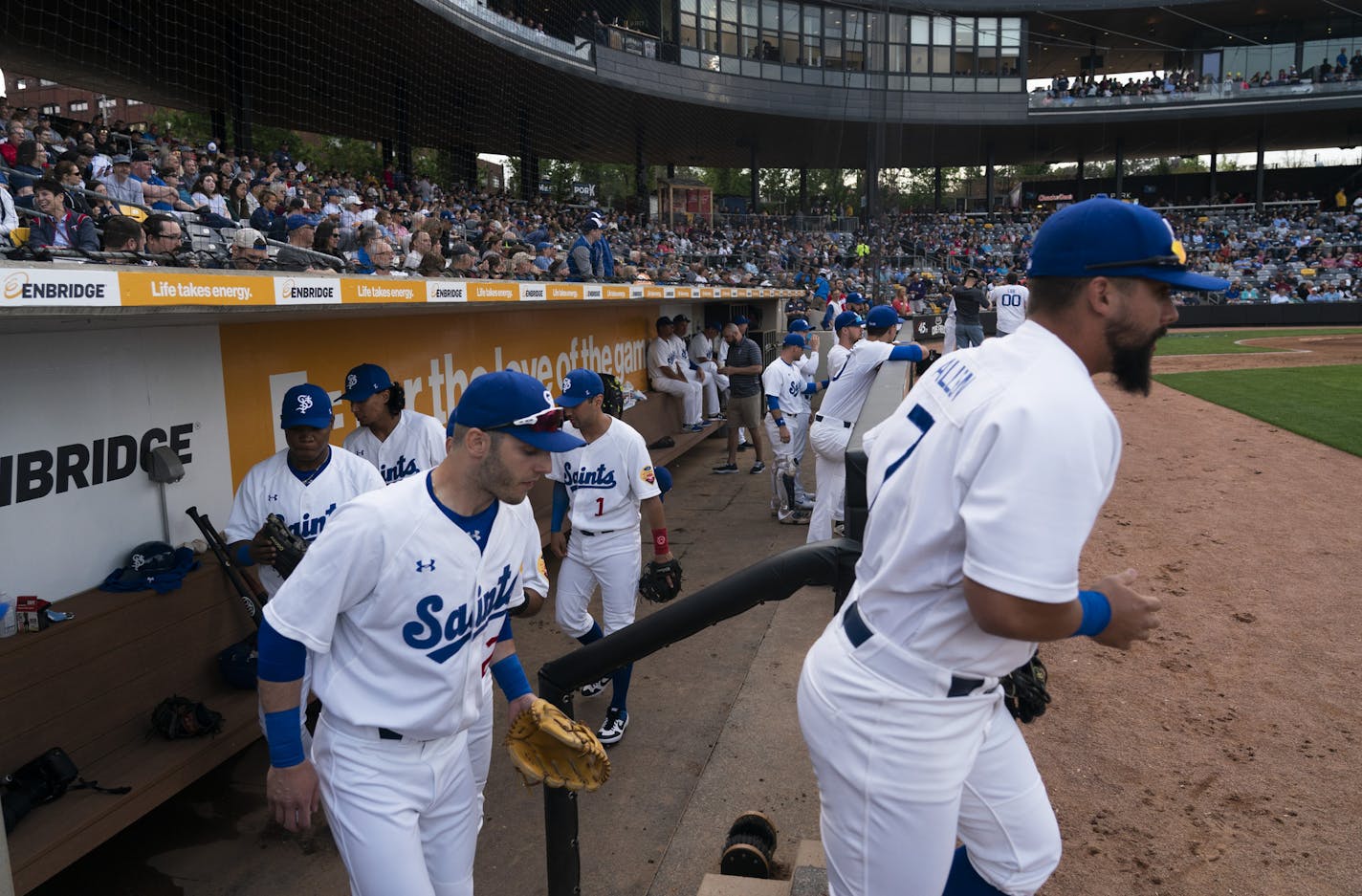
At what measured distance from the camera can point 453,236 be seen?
14.2 metres

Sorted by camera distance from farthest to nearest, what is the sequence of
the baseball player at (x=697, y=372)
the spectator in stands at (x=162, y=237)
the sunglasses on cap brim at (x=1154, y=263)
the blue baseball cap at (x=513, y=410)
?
the baseball player at (x=697, y=372) → the spectator in stands at (x=162, y=237) → the blue baseball cap at (x=513, y=410) → the sunglasses on cap brim at (x=1154, y=263)

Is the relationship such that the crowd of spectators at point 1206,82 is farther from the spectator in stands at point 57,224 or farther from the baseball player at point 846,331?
the spectator in stands at point 57,224

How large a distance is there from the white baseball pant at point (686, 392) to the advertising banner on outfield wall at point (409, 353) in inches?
39.0

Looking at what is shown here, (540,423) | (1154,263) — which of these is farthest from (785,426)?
(1154,263)

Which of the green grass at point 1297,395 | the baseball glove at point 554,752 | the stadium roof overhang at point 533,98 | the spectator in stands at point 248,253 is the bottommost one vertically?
the green grass at point 1297,395

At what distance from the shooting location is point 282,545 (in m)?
4.21

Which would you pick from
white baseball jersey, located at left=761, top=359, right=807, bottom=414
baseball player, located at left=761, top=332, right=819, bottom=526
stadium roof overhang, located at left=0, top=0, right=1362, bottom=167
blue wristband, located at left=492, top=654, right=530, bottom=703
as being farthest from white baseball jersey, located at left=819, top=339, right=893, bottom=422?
stadium roof overhang, located at left=0, top=0, right=1362, bottom=167

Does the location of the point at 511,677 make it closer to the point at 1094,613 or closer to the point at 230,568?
the point at 1094,613

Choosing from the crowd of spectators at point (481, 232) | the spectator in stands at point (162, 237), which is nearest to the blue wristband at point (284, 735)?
the crowd of spectators at point (481, 232)

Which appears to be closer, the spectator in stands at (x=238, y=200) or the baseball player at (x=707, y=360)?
the spectator in stands at (x=238, y=200)

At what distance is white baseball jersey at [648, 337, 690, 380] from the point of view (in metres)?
14.1

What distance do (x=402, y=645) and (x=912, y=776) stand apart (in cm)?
138

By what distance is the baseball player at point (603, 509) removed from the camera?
521 centimetres

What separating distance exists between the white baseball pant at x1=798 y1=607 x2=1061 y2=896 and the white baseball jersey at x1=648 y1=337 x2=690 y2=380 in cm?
1215
